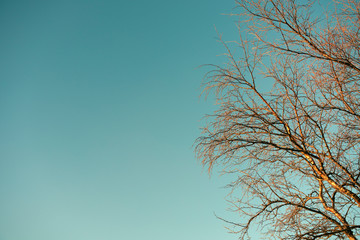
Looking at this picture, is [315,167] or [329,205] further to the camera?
[329,205]

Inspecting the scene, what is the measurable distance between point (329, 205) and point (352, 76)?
138 cm

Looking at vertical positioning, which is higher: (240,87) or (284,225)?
(240,87)

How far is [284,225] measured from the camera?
2.99m

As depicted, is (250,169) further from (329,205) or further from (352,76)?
(352,76)

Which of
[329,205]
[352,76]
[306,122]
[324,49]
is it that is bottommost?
[329,205]

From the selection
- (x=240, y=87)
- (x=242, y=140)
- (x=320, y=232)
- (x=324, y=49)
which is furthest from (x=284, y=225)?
(x=324, y=49)

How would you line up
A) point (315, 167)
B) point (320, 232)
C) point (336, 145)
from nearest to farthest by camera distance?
point (320, 232) → point (315, 167) → point (336, 145)

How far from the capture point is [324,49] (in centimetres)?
302

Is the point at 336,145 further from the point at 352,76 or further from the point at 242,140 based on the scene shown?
the point at 242,140

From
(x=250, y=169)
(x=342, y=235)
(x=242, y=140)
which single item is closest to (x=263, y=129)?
(x=242, y=140)

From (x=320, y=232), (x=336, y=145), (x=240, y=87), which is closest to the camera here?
(x=320, y=232)

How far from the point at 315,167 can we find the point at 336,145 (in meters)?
0.43

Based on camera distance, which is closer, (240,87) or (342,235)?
(342,235)

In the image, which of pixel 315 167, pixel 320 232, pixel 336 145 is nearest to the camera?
pixel 320 232
